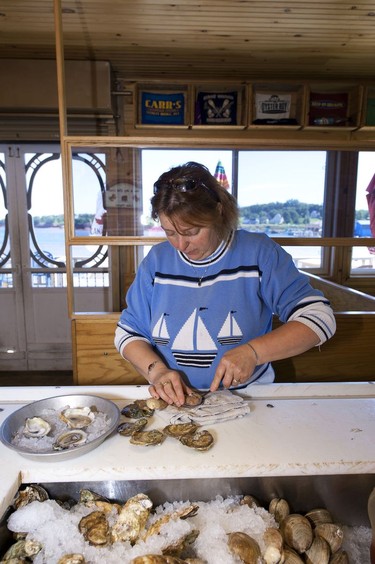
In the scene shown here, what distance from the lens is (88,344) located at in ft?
7.80

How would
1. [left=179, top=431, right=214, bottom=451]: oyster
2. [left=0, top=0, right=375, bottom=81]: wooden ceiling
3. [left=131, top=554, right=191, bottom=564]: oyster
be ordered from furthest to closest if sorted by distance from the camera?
[left=0, top=0, right=375, bottom=81]: wooden ceiling < [left=179, top=431, right=214, bottom=451]: oyster < [left=131, top=554, right=191, bottom=564]: oyster

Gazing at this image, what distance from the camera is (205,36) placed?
2.64 metres

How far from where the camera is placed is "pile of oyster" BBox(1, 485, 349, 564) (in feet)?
2.40

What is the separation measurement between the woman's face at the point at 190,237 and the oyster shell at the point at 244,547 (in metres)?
0.78

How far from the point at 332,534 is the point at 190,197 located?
882 mm

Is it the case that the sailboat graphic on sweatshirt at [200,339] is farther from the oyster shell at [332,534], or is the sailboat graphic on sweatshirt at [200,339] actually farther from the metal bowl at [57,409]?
the oyster shell at [332,534]

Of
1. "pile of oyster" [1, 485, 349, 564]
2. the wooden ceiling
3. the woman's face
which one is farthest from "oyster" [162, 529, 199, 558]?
the wooden ceiling

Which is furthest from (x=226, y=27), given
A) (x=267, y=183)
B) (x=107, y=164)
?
(x=267, y=183)

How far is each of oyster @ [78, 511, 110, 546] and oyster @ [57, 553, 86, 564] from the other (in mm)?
43

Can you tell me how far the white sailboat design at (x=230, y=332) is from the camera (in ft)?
4.27

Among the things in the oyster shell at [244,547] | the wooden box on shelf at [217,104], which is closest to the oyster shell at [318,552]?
the oyster shell at [244,547]

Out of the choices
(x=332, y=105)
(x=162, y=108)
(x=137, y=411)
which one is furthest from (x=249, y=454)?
(x=332, y=105)

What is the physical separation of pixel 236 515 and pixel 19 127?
3.75 meters

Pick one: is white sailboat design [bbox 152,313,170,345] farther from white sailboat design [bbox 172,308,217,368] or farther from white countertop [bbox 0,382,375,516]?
white countertop [bbox 0,382,375,516]
